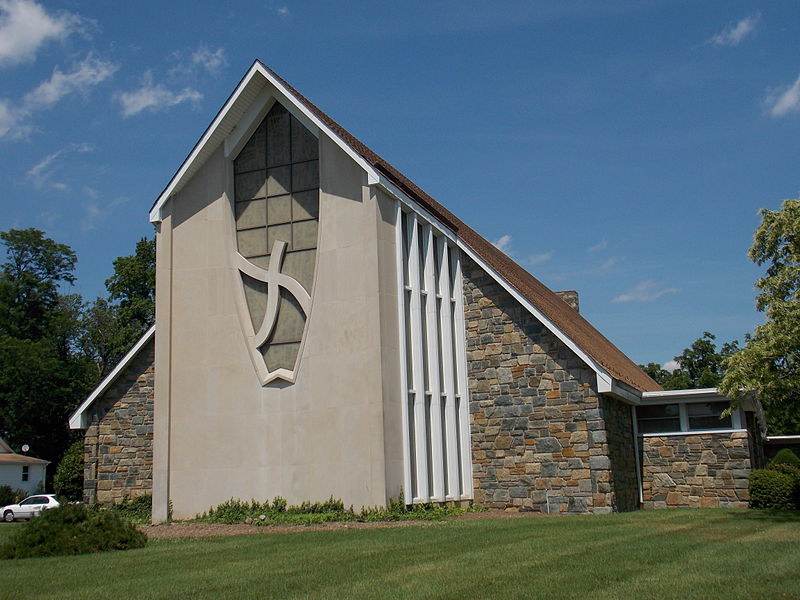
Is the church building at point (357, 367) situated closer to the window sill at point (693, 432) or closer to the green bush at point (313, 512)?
the window sill at point (693, 432)

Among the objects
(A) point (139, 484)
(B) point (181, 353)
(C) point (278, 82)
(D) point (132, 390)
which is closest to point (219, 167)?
(C) point (278, 82)

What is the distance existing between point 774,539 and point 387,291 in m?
9.45

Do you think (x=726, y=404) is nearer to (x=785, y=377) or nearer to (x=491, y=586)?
(x=785, y=377)

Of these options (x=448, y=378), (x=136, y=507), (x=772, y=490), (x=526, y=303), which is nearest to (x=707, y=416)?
(x=772, y=490)

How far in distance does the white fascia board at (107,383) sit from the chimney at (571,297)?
1787 centimetres

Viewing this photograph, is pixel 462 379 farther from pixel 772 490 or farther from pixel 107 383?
pixel 107 383

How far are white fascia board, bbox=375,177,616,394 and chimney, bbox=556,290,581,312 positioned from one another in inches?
560

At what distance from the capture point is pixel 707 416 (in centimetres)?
2111

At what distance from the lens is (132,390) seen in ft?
76.9

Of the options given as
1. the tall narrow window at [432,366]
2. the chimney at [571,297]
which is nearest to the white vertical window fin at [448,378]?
the tall narrow window at [432,366]

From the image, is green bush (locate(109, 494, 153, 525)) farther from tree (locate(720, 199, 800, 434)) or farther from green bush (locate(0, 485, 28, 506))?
green bush (locate(0, 485, 28, 506))

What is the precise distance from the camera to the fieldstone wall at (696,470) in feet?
67.6

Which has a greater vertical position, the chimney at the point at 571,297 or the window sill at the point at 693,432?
the chimney at the point at 571,297

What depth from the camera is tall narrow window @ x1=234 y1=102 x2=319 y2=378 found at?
19672mm
